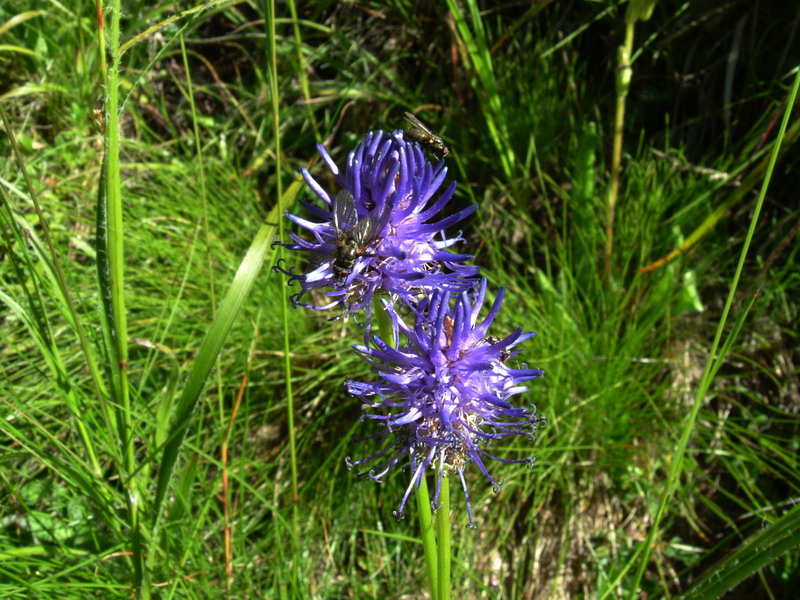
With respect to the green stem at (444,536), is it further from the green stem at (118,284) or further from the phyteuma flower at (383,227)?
the green stem at (118,284)

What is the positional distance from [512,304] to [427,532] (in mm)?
1356

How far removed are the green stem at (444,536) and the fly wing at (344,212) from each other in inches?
16.3

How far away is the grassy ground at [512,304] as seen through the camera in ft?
7.23

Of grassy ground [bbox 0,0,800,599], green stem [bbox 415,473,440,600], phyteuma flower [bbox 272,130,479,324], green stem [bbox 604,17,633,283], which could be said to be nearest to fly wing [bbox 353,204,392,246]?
phyteuma flower [bbox 272,130,479,324]

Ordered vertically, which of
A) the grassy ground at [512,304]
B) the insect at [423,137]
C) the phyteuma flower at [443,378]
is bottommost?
the grassy ground at [512,304]

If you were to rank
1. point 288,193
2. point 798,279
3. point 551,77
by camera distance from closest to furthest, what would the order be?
point 288,193, point 798,279, point 551,77

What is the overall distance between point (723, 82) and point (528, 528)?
189 centimetres

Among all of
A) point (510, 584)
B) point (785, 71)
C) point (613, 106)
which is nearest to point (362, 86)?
point (613, 106)

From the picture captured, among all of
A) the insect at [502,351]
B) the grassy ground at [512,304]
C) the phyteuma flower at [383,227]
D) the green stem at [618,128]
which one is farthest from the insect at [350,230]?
the green stem at [618,128]

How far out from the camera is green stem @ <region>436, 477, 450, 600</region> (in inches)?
42.8

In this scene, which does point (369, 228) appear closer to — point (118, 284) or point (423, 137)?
point (423, 137)

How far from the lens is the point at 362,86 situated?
2.86 m

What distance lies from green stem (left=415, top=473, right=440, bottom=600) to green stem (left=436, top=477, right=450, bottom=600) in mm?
10

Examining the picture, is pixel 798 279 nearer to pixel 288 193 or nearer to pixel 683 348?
pixel 683 348
